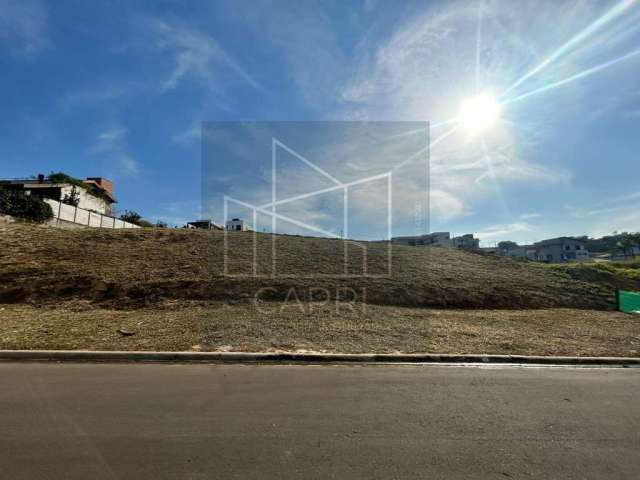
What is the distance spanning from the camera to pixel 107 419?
11.4 ft

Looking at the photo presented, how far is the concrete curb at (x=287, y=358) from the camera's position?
5.80m

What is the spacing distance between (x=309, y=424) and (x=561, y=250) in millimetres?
87259

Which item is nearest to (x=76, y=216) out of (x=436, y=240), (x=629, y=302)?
(x=629, y=302)

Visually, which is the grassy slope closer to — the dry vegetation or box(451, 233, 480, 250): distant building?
the dry vegetation

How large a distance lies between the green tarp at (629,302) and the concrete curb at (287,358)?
8468mm

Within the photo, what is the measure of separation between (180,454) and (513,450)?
2902 mm

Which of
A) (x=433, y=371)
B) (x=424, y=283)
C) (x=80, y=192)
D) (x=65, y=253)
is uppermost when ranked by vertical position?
(x=80, y=192)

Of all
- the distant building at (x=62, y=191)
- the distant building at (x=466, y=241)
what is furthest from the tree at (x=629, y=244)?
the distant building at (x=62, y=191)

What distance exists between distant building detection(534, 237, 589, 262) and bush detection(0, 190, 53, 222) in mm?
81191

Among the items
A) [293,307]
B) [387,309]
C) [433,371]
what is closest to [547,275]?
[387,309]

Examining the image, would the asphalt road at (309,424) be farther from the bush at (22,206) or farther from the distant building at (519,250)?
the distant building at (519,250)

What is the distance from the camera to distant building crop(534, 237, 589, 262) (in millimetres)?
72050

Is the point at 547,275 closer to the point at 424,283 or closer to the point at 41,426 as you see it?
the point at 424,283

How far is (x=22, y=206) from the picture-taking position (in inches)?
874
